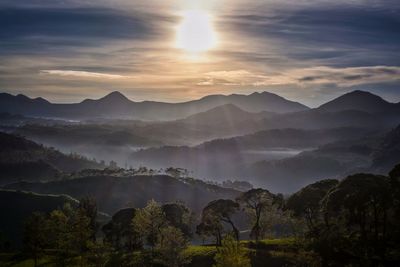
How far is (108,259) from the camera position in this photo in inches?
4429

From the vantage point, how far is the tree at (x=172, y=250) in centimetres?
9866

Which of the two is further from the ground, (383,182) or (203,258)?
(383,182)

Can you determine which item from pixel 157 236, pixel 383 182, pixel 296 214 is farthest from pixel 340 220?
pixel 157 236

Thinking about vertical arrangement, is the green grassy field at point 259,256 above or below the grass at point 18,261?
above

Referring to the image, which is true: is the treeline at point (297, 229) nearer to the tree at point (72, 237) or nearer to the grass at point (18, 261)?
the tree at point (72, 237)

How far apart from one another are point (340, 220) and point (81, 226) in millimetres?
57684

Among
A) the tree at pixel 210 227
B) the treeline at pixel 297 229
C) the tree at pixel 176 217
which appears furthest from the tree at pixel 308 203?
the tree at pixel 176 217

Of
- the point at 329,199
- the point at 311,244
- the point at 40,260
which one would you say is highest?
the point at 329,199

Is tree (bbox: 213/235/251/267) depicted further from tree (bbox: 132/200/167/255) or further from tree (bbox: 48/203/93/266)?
tree (bbox: 132/200/167/255)

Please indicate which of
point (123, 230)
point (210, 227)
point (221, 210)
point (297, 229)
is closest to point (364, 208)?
point (297, 229)

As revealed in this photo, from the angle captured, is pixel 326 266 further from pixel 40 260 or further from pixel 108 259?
pixel 40 260

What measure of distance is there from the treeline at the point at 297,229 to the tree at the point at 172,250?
0.69ft

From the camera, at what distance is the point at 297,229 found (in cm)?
11531

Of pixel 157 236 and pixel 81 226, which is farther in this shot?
pixel 157 236
